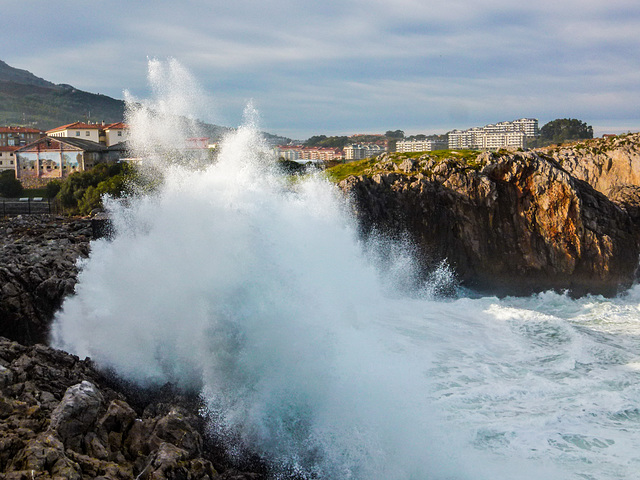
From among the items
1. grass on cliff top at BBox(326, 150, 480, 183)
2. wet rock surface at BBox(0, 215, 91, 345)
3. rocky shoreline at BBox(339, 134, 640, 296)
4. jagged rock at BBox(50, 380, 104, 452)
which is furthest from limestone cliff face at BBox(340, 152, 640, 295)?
jagged rock at BBox(50, 380, 104, 452)

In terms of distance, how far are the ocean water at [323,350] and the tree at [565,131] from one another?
8654 cm

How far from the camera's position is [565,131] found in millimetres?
104625

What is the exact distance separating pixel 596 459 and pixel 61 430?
872cm

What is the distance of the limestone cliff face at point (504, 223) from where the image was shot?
25953mm

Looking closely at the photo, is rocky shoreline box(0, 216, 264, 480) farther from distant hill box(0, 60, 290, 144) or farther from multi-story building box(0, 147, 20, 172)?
distant hill box(0, 60, 290, 144)

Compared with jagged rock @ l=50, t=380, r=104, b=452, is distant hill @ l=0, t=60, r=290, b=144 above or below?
above

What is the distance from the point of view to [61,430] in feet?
29.5

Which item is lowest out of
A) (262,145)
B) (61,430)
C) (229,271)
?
(61,430)

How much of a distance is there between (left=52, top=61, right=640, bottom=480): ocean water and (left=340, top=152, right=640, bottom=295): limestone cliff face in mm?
4825

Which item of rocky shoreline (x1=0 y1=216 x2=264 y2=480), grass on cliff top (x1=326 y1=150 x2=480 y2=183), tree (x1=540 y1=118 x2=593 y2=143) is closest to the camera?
rocky shoreline (x1=0 y1=216 x2=264 y2=480)

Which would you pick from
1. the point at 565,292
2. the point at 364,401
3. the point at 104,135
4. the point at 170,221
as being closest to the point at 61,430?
the point at 364,401

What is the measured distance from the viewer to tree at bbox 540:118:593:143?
10112 centimetres

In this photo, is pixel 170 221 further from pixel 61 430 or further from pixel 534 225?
pixel 534 225

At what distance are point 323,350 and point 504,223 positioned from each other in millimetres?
16226
